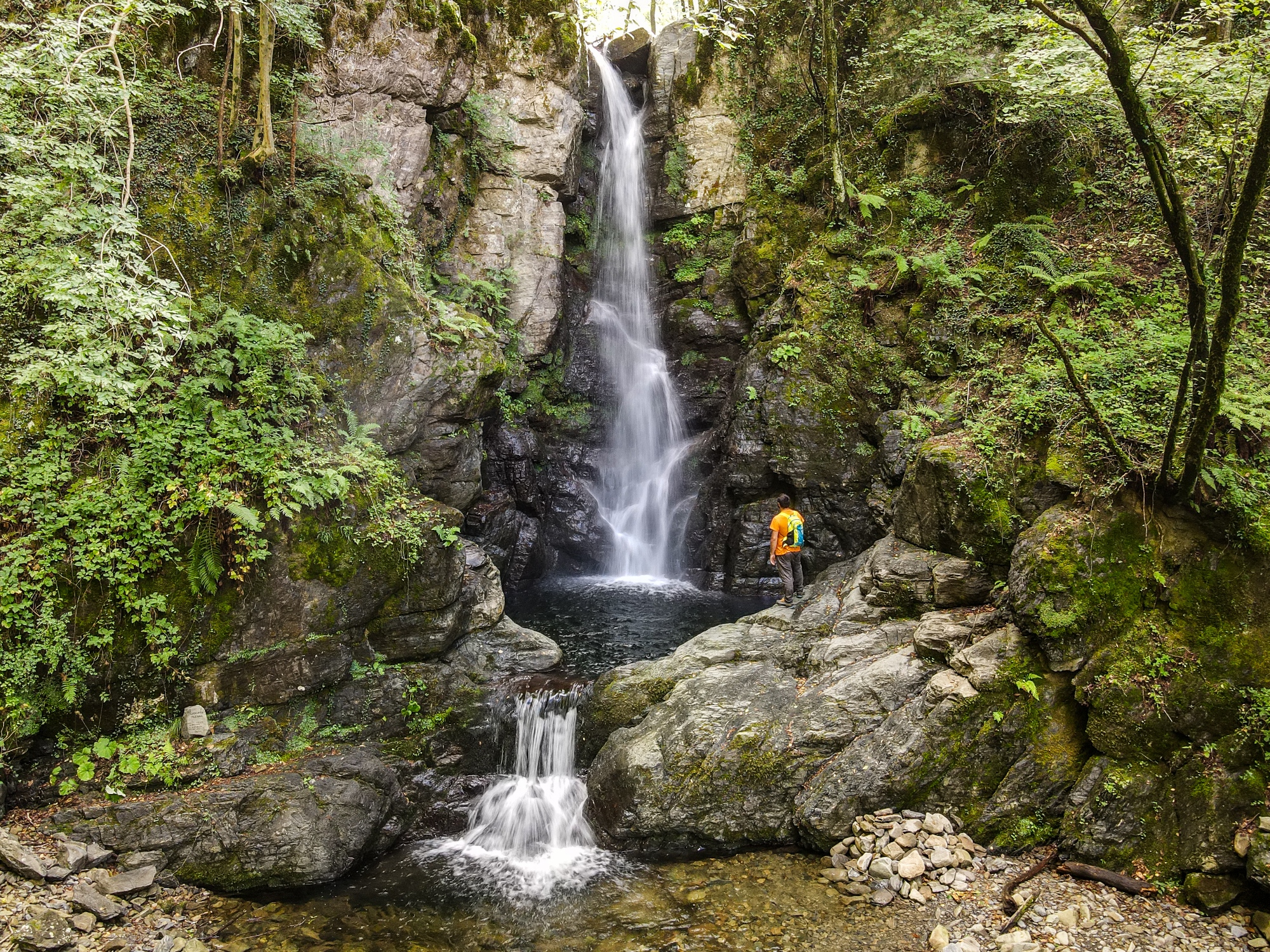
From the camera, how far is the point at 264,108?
27.0 feet

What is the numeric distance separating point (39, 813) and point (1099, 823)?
9.23 m

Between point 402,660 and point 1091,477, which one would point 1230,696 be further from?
point 402,660

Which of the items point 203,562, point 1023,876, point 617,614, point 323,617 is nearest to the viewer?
point 1023,876

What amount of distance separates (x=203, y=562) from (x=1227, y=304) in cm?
937

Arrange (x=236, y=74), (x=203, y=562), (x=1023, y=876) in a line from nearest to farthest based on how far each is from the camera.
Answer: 1. (x=1023, y=876)
2. (x=203, y=562)
3. (x=236, y=74)

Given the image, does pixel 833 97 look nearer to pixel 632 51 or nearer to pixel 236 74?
pixel 632 51

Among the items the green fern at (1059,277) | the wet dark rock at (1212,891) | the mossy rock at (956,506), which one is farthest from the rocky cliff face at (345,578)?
the green fern at (1059,277)

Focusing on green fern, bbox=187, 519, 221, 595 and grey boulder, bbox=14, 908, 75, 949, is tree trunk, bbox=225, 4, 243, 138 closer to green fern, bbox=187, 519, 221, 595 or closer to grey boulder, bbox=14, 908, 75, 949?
green fern, bbox=187, 519, 221, 595

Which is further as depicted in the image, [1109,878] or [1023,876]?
[1023,876]

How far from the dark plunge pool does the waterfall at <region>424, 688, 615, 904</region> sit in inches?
44.2

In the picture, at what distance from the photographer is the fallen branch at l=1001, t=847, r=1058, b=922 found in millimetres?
5039

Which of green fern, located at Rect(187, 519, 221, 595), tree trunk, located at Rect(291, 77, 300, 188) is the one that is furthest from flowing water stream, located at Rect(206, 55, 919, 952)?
tree trunk, located at Rect(291, 77, 300, 188)

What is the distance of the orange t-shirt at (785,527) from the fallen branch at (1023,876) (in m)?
5.03

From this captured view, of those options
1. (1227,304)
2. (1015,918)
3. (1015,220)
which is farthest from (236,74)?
(1015,220)
